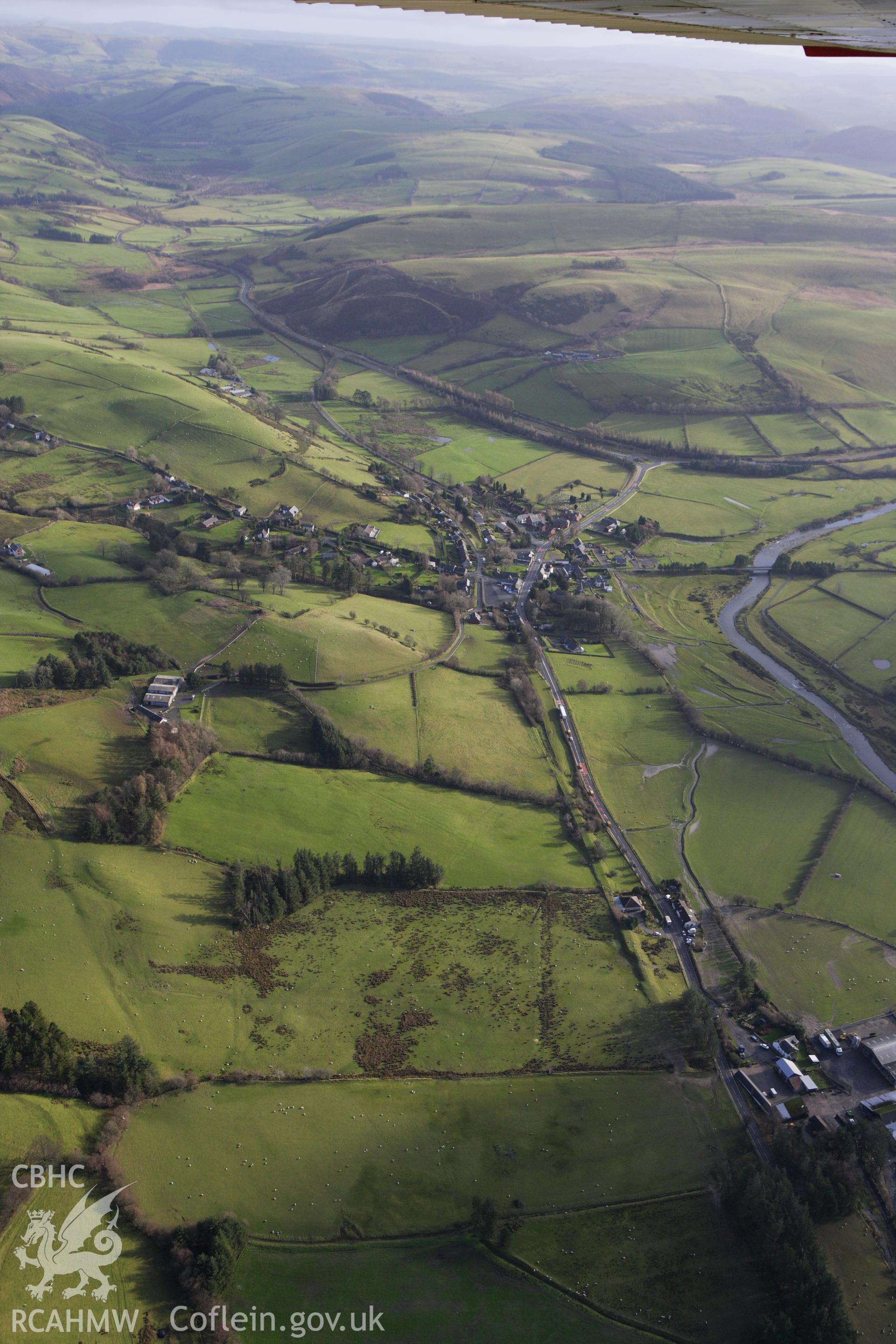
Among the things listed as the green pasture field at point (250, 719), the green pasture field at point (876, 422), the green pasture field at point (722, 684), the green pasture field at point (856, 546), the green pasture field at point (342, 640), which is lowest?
the green pasture field at point (250, 719)

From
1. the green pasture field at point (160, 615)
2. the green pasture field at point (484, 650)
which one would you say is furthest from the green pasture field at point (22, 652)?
the green pasture field at point (484, 650)

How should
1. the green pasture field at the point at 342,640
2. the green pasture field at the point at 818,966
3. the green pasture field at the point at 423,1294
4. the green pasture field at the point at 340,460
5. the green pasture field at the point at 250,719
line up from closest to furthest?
the green pasture field at the point at 423,1294 < the green pasture field at the point at 818,966 < the green pasture field at the point at 250,719 < the green pasture field at the point at 342,640 < the green pasture field at the point at 340,460

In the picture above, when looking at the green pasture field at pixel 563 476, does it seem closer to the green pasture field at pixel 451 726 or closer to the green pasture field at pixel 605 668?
the green pasture field at pixel 605 668

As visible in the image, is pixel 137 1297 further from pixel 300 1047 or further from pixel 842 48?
pixel 842 48

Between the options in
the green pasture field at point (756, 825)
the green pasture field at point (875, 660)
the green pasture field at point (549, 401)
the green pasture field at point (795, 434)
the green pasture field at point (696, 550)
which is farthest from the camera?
the green pasture field at point (549, 401)

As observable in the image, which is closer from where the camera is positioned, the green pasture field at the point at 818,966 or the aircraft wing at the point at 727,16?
the aircraft wing at the point at 727,16

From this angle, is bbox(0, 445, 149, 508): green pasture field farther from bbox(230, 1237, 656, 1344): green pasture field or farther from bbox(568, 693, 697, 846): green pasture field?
bbox(230, 1237, 656, 1344): green pasture field

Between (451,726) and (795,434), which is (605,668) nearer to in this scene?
(451,726)
